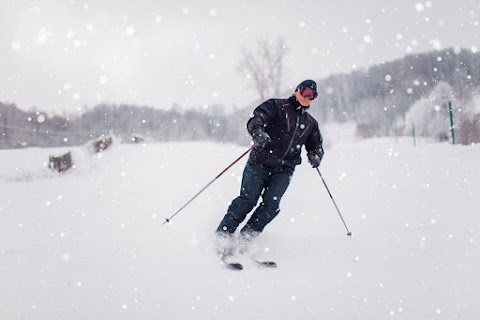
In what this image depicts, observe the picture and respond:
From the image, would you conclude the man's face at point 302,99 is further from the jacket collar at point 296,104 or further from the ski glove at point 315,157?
the ski glove at point 315,157

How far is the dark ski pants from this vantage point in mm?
3877

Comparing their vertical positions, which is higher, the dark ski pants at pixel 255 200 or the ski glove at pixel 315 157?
the ski glove at pixel 315 157

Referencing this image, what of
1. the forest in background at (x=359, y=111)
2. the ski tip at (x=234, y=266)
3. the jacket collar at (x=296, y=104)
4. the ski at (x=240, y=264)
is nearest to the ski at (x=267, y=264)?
the ski at (x=240, y=264)

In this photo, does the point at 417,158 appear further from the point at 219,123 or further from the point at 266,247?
the point at 219,123

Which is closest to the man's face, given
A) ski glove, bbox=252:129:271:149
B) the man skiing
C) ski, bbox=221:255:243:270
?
the man skiing

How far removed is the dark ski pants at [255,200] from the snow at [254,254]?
27 centimetres

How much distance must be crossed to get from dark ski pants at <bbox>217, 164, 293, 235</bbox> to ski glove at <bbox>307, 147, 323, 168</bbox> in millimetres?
375

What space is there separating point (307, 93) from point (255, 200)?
128 cm

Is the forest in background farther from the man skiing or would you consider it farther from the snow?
the man skiing

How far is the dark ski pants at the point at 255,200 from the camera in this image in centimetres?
388

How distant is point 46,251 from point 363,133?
59593 millimetres

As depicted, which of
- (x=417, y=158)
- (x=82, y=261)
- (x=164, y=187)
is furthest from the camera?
(x=417, y=158)

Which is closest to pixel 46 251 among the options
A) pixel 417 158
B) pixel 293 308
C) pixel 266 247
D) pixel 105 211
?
pixel 105 211

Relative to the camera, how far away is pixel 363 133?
58.8 metres
